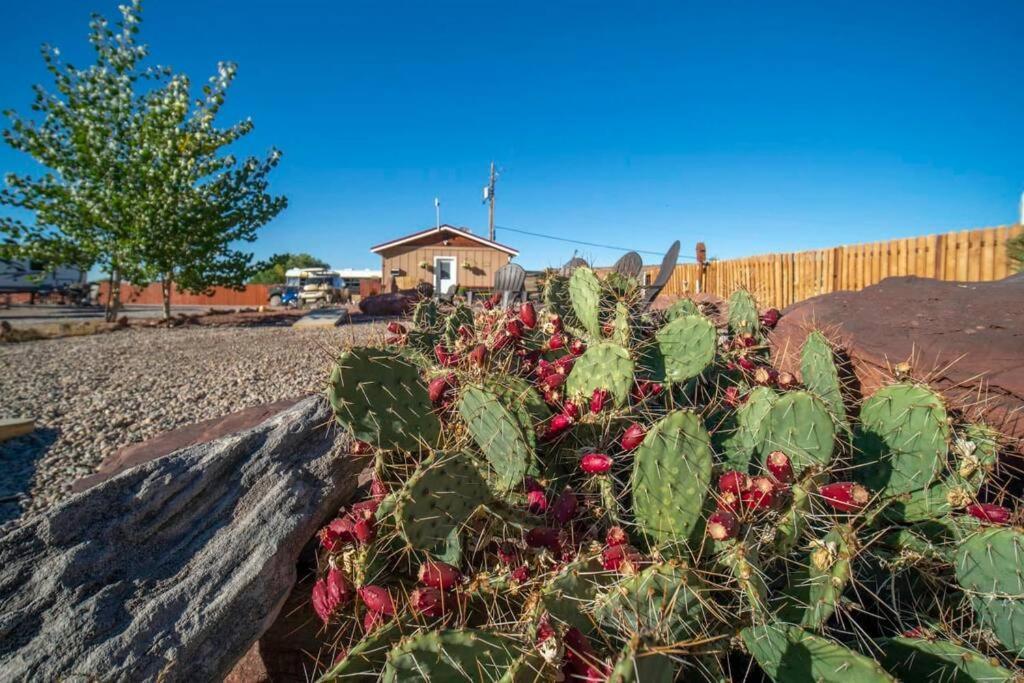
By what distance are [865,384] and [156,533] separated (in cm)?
332

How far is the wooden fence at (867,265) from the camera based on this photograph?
7141 mm

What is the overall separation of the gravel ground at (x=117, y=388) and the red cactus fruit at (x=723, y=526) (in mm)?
1401

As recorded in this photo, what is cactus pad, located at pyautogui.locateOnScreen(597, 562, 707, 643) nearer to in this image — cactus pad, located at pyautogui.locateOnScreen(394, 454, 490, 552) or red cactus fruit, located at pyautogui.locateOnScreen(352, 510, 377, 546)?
cactus pad, located at pyautogui.locateOnScreen(394, 454, 490, 552)

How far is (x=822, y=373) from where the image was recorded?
250 centimetres

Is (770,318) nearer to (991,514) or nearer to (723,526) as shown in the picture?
(991,514)

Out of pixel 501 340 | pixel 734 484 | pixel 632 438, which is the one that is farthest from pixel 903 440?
pixel 501 340

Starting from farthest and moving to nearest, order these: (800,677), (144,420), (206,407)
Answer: (206,407) → (144,420) → (800,677)

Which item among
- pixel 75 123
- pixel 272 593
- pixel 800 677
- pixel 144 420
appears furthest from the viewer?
pixel 75 123

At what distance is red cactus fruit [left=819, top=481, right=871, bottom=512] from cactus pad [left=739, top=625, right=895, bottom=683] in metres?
0.39

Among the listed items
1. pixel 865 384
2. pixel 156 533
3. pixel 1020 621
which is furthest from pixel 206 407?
pixel 1020 621

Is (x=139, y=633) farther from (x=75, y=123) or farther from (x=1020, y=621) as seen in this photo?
(x=75, y=123)

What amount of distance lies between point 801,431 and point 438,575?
4.15 feet

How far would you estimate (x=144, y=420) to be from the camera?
552 centimetres

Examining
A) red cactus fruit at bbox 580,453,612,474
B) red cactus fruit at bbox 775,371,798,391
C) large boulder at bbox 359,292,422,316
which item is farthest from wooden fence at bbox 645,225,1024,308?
large boulder at bbox 359,292,422,316
